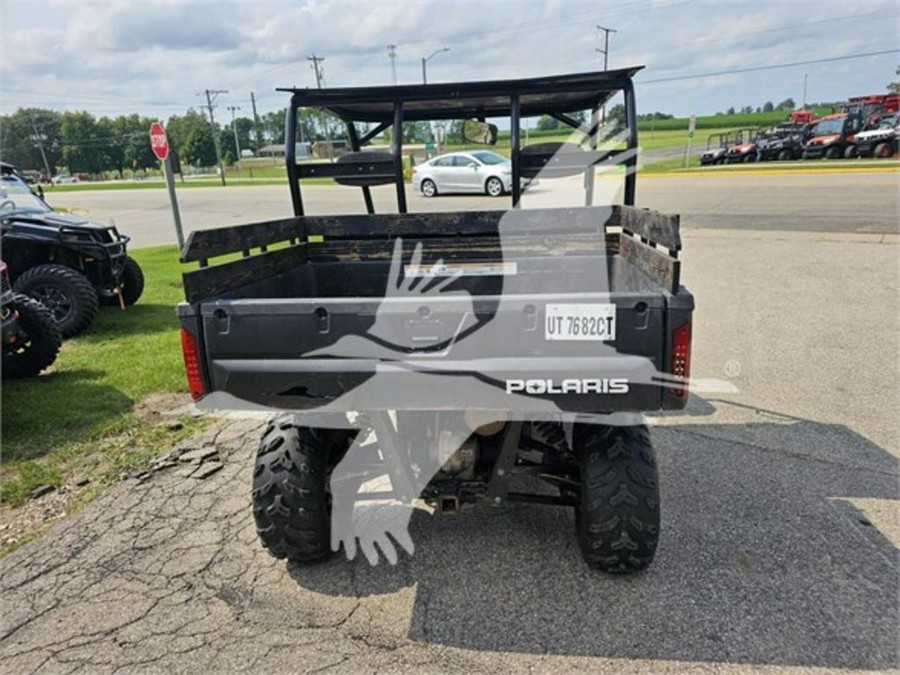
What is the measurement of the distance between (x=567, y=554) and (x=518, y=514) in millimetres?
396

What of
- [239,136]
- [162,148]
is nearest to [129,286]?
[162,148]

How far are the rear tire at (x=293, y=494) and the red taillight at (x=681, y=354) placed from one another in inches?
62.4

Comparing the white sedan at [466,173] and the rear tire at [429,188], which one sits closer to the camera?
the white sedan at [466,173]

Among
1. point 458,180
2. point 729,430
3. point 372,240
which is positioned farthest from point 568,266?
point 458,180

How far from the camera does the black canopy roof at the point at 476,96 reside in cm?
344

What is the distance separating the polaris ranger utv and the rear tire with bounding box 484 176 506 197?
16545mm

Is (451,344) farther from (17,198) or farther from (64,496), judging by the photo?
(17,198)

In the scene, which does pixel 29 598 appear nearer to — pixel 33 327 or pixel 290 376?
pixel 290 376

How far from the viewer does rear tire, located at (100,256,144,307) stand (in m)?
8.66

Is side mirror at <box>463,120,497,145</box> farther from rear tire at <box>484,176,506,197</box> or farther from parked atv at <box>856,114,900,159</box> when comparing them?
parked atv at <box>856,114,900,159</box>

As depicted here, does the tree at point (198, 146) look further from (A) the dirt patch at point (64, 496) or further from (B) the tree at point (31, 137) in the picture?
(A) the dirt patch at point (64, 496)

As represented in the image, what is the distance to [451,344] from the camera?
2.28 m

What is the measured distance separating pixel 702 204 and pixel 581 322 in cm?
1669

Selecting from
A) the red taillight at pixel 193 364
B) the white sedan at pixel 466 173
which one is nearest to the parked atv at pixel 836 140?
the white sedan at pixel 466 173
